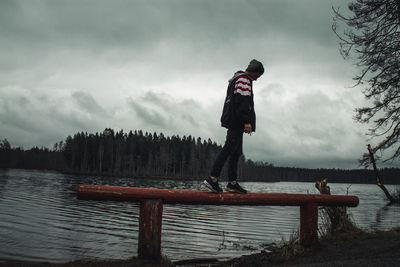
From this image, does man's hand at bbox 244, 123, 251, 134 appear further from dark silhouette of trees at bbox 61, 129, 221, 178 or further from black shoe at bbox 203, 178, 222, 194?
dark silhouette of trees at bbox 61, 129, 221, 178

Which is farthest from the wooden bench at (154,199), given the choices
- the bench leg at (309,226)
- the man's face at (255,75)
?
the man's face at (255,75)

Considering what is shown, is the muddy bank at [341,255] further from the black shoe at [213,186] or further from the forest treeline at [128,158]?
the forest treeline at [128,158]

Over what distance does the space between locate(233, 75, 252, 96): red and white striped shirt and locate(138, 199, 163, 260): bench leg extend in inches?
95.0

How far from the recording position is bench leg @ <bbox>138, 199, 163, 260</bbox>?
4.63 meters

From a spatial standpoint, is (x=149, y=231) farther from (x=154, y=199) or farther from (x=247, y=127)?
(x=247, y=127)

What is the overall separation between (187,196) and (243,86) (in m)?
2.18

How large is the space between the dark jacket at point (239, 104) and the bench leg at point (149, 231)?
1.96 metres

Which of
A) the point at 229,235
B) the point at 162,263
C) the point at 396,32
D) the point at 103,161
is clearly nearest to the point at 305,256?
the point at 162,263

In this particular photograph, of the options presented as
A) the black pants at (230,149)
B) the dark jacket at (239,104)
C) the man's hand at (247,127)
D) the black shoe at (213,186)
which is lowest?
the black shoe at (213,186)

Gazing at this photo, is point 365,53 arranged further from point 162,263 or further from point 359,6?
point 162,263

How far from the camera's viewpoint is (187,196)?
4.93m

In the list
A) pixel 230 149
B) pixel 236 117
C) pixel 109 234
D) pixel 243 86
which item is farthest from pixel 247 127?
pixel 109 234

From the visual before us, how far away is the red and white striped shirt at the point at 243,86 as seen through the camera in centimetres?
505

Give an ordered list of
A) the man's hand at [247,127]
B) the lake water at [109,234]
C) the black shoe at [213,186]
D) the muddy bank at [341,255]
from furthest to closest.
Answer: the lake water at [109,234] < the black shoe at [213,186] < the man's hand at [247,127] < the muddy bank at [341,255]
